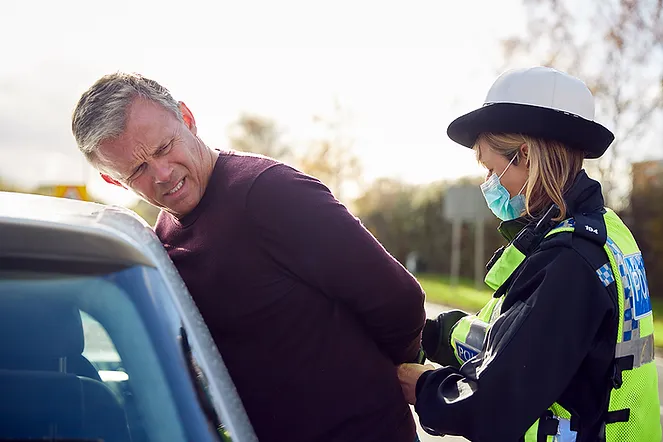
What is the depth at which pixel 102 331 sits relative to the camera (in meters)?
1.53

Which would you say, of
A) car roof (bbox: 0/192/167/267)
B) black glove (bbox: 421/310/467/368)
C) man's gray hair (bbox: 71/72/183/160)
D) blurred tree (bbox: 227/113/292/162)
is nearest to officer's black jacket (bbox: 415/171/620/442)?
black glove (bbox: 421/310/467/368)

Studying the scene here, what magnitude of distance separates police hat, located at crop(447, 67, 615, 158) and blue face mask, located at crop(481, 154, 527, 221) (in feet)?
0.51

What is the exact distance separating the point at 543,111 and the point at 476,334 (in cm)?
65

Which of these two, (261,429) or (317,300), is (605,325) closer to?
(317,300)

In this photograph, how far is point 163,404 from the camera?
1255 millimetres

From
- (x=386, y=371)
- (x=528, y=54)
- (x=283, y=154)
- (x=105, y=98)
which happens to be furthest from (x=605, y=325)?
(x=283, y=154)

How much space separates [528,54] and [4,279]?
660 inches

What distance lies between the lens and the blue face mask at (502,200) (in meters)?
2.19

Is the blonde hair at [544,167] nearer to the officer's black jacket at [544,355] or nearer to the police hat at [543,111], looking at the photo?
the police hat at [543,111]

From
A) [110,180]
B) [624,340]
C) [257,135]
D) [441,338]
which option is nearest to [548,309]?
[624,340]

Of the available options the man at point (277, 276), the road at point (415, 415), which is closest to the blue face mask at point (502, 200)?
Answer: the man at point (277, 276)

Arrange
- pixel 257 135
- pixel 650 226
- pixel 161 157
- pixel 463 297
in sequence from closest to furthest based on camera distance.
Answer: pixel 161 157 < pixel 463 297 < pixel 650 226 < pixel 257 135

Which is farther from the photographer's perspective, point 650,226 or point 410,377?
point 650,226

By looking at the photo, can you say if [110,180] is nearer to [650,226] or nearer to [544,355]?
[544,355]
